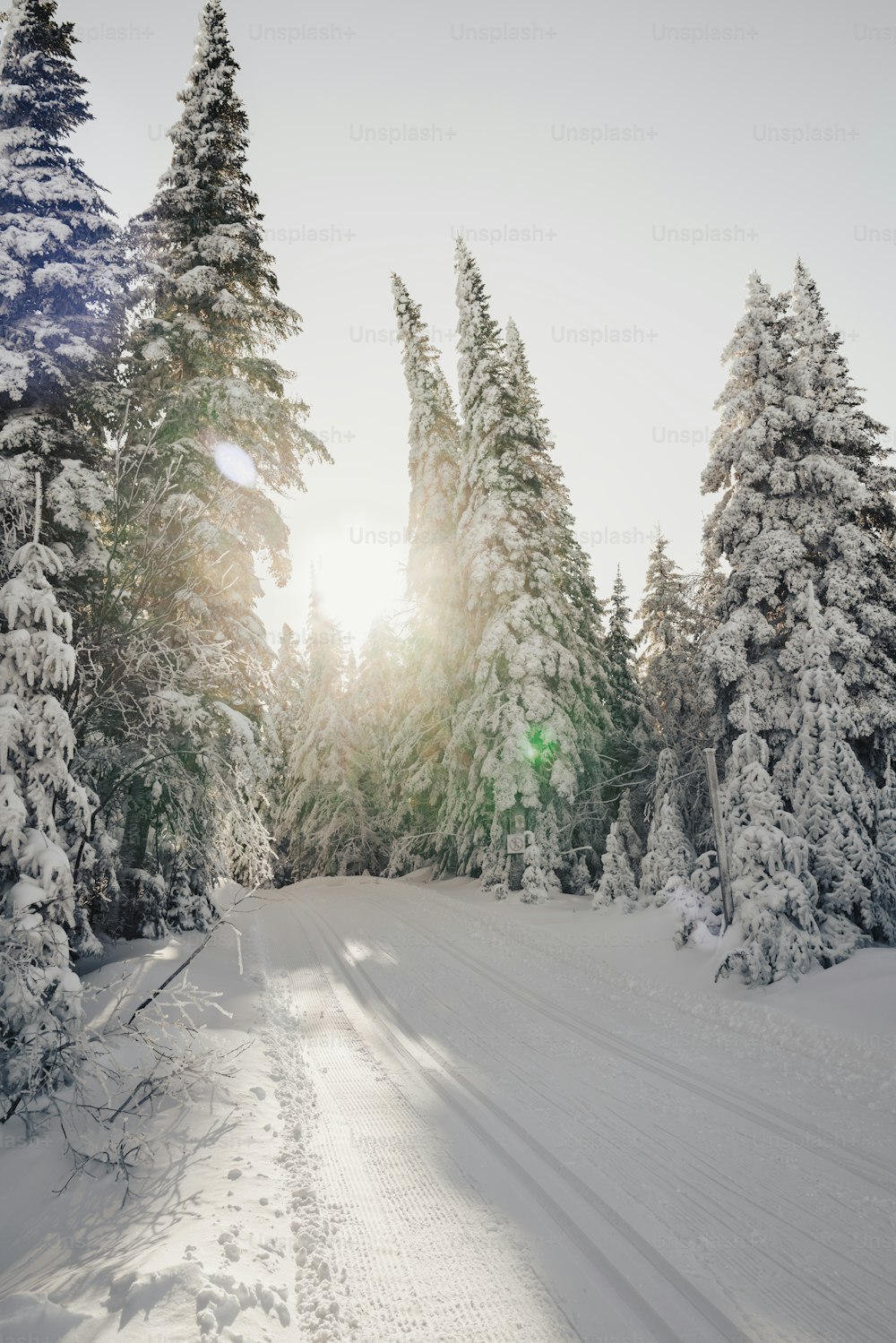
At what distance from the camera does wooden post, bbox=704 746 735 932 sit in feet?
35.9

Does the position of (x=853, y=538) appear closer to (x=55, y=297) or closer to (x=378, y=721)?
(x=55, y=297)

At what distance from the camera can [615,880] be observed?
15406 mm

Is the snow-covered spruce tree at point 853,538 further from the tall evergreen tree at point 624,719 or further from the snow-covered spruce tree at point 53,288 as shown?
the snow-covered spruce tree at point 53,288

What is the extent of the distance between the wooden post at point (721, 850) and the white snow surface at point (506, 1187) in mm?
1770

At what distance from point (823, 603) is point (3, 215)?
14.5m

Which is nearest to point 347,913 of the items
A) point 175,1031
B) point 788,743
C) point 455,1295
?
point 175,1031

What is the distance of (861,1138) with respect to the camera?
534 centimetres

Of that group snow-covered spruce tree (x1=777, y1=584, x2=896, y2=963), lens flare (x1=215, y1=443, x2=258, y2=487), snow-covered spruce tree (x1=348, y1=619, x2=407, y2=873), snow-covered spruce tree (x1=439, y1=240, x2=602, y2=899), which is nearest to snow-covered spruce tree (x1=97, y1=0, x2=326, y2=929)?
lens flare (x1=215, y1=443, x2=258, y2=487)

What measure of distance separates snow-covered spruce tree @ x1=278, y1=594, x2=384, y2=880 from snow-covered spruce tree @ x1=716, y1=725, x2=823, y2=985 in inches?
976

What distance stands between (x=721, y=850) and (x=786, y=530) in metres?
6.03

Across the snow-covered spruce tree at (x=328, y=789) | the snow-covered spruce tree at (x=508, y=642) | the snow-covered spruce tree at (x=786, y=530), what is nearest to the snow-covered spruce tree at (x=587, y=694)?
the snow-covered spruce tree at (x=508, y=642)

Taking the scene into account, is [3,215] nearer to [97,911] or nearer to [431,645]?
[97,911]

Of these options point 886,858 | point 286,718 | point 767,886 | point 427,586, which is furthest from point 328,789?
point 886,858

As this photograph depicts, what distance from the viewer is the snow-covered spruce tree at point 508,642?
18.4 m
